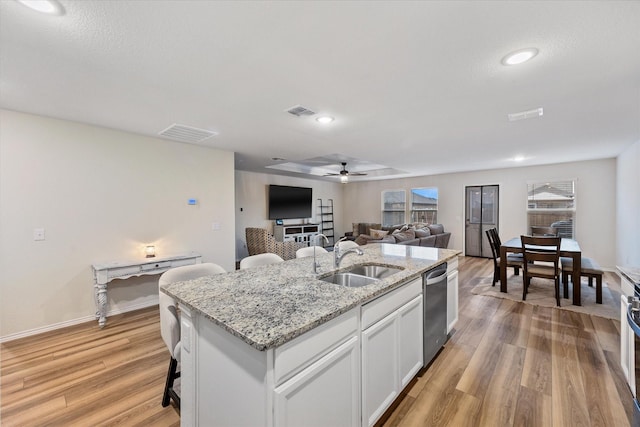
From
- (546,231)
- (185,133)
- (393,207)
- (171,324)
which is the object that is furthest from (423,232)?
(171,324)

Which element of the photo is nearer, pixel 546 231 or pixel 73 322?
pixel 73 322

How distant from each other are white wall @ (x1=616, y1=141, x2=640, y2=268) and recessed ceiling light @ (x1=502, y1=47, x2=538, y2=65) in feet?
12.5

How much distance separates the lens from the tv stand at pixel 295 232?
7762 mm

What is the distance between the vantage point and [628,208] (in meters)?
4.36

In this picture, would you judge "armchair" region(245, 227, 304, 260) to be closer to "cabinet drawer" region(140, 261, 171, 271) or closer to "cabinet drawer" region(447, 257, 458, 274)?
"cabinet drawer" region(140, 261, 171, 271)

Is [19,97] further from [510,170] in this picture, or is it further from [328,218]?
[510,170]

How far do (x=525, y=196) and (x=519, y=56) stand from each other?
19.6ft

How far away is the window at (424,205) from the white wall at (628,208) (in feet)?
12.0

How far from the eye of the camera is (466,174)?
24.1 feet

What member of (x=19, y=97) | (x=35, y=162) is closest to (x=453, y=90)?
A: (x=19, y=97)

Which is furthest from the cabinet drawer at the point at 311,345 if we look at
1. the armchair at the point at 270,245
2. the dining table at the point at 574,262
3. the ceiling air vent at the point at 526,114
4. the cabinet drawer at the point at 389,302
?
the armchair at the point at 270,245

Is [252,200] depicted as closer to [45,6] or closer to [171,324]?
[171,324]

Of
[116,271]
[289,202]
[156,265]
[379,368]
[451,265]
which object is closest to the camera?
[379,368]

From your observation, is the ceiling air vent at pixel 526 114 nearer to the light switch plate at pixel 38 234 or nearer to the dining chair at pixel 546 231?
Answer: the dining chair at pixel 546 231
